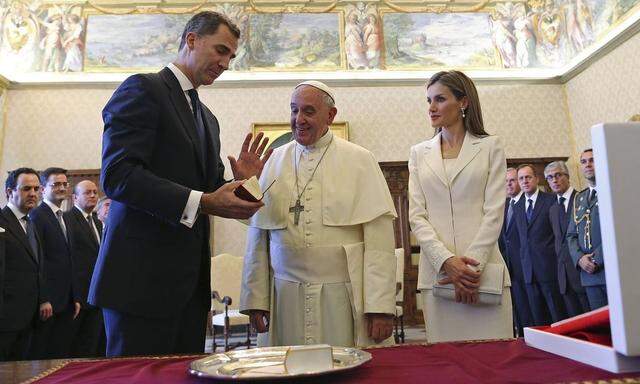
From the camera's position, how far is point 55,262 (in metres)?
5.24

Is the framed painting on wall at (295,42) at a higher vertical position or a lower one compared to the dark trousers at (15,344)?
higher

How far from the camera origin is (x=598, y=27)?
9.43m

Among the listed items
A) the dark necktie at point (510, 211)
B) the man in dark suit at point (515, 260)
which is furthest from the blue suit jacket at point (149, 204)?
the dark necktie at point (510, 211)

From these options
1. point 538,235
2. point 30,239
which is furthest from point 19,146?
point 538,235

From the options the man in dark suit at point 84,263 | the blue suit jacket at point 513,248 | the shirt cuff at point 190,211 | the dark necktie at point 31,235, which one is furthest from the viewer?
the blue suit jacket at point 513,248

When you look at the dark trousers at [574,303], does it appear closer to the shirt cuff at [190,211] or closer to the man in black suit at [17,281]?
the shirt cuff at [190,211]

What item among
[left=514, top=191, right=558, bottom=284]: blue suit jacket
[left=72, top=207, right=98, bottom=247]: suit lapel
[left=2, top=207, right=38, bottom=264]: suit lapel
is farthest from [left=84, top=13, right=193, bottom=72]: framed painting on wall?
[left=514, top=191, right=558, bottom=284]: blue suit jacket

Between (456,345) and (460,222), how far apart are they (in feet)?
3.93

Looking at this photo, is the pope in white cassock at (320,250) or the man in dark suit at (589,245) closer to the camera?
the pope in white cassock at (320,250)

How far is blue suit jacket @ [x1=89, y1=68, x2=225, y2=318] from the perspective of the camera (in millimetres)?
1898

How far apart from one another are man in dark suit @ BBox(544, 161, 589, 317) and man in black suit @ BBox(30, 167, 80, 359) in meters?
5.61

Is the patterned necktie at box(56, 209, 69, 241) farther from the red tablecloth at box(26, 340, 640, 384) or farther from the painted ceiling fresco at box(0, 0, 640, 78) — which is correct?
the painted ceiling fresco at box(0, 0, 640, 78)

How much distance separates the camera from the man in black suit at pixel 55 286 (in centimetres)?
513

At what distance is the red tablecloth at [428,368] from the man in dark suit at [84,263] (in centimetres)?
453
